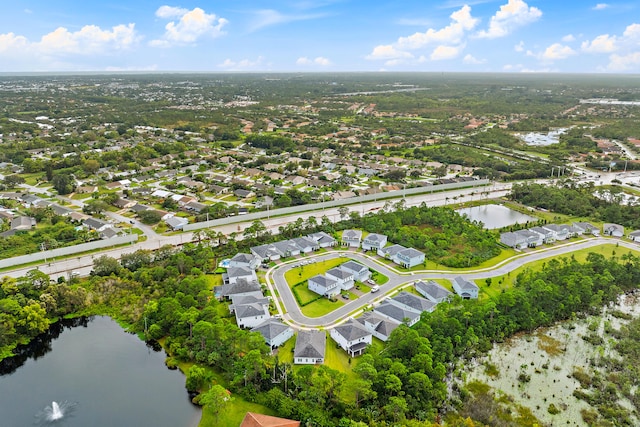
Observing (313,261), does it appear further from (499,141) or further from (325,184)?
(499,141)

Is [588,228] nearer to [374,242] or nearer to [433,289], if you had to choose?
[374,242]

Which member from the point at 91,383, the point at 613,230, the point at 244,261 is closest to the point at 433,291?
the point at 244,261

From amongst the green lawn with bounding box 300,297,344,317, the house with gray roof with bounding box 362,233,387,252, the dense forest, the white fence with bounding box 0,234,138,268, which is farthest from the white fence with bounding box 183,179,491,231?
the green lawn with bounding box 300,297,344,317

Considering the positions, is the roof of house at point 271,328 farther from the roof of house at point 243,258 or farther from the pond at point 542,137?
the pond at point 542,137

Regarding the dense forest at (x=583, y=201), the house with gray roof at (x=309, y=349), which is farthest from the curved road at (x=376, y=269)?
the dense forest at (x=583, y=201)

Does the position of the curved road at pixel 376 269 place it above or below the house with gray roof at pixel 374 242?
below

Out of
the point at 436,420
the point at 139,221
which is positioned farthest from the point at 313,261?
the point at 139,221
